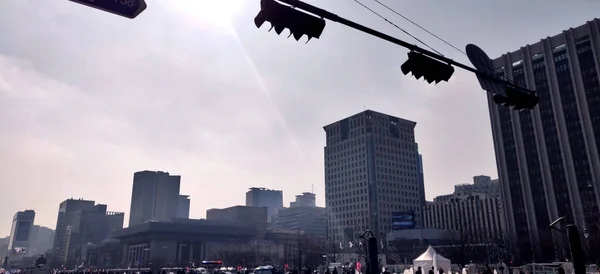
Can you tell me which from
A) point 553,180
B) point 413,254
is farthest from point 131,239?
point 553,180

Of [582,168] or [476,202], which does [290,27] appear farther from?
[476,202]

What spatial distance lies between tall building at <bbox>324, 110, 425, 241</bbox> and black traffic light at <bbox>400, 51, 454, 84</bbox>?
145756mm

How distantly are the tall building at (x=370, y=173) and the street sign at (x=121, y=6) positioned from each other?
149 meters

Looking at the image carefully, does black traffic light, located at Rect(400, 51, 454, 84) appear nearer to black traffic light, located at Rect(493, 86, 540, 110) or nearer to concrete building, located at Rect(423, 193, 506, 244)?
black traffic light, located at Rect(493, 86, 540, 110)

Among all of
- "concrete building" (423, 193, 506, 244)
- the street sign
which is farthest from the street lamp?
"concrete building" (423, 193, 506, 244)

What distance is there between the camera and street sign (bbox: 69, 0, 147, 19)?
5742 mm

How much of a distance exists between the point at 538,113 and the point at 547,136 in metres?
6.44

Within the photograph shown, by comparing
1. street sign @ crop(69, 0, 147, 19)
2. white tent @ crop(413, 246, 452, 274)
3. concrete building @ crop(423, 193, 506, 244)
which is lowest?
white tent @ crop(413, 246, 452, 274)

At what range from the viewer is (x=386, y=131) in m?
170

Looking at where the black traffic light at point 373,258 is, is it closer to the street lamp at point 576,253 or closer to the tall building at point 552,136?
the street lamp at point 576,253

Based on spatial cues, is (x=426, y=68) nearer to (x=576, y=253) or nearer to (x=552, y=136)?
(x=576, y=253)

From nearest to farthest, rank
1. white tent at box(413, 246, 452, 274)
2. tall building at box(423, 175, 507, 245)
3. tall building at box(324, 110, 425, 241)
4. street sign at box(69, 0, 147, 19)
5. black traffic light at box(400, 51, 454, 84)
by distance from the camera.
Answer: street sign at box(69, 0, 147, 19), black traffic light at box(400, 51, 454, 84), white tent at box(413, 246, 452, 274), tall building at box(324, 110, 425, 241), tall building at box(423, 175, 507, 245)

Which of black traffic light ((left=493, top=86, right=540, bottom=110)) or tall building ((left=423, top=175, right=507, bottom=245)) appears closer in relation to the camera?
black traffic light ((left=493, top=86, right=540, bottom=110))

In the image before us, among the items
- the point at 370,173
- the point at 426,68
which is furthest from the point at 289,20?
the point at 370,173
